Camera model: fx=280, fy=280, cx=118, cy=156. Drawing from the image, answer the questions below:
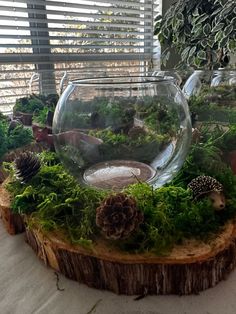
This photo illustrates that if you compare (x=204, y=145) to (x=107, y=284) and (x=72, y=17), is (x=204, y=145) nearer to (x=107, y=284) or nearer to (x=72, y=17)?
(x=107, y=284)

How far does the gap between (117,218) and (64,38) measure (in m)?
1.08

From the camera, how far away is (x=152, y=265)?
0.35m

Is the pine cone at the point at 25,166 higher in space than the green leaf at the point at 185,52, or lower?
lower

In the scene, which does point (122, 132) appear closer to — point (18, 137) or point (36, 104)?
point (18, 137)

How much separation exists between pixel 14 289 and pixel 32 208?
4.5 inches

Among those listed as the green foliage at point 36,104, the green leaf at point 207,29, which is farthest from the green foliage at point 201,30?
the green foliage at point 36,104

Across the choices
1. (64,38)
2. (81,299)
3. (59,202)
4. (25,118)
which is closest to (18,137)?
(25,118)

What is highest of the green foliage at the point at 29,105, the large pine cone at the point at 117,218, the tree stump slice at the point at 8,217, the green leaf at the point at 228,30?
the green leaf at the point at 228,30

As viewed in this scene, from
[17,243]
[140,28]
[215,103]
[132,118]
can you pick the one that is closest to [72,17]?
[140,28]

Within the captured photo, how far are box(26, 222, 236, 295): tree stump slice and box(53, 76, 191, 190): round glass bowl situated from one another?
0.11 meters

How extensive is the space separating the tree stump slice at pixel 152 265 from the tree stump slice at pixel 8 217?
120 millimetres

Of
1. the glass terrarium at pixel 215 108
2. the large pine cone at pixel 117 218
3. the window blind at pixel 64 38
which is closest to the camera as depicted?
the large pine cone at pixel 117 218

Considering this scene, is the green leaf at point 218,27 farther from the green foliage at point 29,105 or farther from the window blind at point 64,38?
the green foliage at point 29,105

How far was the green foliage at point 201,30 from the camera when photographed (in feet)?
3.72
